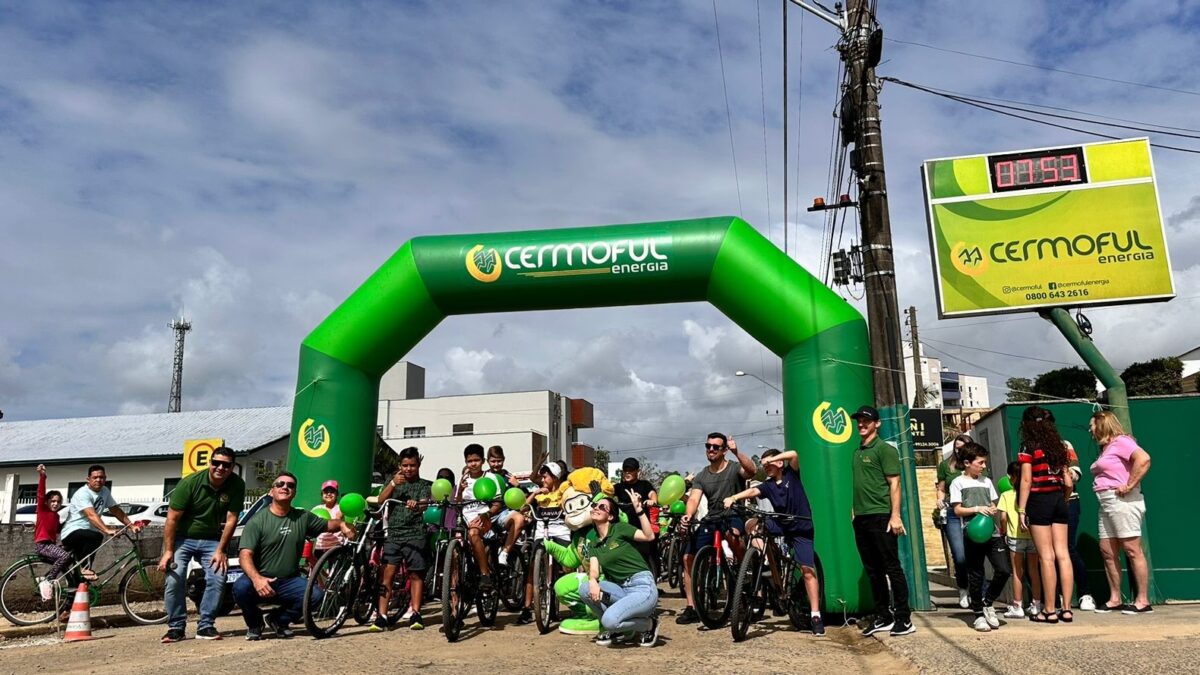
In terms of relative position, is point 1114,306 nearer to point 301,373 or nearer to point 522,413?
point 301,373

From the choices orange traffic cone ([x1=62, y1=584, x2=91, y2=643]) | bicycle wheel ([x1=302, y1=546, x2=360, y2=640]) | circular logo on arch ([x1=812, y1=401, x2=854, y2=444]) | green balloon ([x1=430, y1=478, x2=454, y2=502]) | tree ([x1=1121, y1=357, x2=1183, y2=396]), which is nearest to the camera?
bicycle wheel ([x1=302, y1=546, x2=360, y2=640])

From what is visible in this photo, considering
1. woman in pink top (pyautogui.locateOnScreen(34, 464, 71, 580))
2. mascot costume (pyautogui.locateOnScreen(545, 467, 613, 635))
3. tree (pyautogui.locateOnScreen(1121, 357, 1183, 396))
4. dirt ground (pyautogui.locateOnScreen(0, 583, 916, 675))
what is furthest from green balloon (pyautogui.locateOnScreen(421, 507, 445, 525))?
tree (pyautogui.locateOnScreen(1121, 357, 1183, 396))

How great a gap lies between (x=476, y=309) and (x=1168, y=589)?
7681 millimetres

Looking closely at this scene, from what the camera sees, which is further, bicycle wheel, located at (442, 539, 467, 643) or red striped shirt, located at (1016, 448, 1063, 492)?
red striped shirt, located at (1016, 448, 1063, 492)

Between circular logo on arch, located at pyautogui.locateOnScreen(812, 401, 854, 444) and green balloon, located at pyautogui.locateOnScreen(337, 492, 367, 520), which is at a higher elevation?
circular logo on arch, located at pyautogui.locateOnScreen(812, 401, 854, 444)

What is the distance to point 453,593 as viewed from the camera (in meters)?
7.27

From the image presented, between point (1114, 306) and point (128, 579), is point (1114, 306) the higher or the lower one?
the higher one

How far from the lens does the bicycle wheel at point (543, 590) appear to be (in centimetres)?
742

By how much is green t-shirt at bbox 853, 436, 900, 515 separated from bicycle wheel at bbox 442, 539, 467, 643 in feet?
10.9

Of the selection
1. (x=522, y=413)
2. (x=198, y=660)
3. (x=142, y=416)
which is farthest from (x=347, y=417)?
(x=522, y=413)

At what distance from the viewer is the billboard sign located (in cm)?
939

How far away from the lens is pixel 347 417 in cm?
1009

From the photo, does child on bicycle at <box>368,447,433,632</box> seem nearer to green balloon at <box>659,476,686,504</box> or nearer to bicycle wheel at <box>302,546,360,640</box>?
bicycle wheel at <box>302,546,360,640</box>

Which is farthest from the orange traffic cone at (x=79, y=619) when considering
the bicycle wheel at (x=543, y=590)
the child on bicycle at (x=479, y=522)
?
the bicycle wheel at (x=543, y=590)
